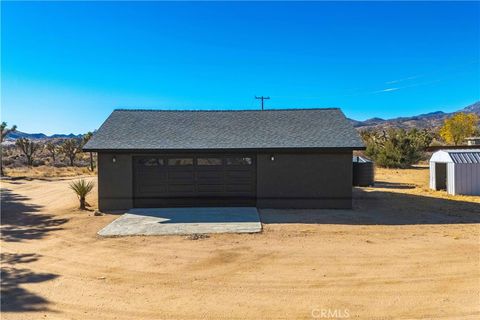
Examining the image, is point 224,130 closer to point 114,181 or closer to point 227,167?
point 227,167

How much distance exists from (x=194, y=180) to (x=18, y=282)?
7989 millimetres

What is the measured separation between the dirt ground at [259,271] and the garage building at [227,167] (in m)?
1.70

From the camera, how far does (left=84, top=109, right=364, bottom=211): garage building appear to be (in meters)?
13.4

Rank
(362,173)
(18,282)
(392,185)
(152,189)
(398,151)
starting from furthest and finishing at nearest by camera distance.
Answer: (398,151), (392,185), (362,173), (152,189), (18,282)

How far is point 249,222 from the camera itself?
11.2 m

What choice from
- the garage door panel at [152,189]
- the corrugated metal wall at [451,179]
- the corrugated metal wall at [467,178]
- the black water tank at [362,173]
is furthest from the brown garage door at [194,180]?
the corrugated metal wall at [467,178]

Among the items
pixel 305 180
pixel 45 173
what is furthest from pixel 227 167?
pixel 45 173

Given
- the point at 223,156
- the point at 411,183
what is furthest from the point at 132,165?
the point at 411,183

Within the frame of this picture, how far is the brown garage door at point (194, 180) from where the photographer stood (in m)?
13.9

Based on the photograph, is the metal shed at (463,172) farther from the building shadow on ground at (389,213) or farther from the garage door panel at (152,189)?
the garage door panel at (152,189)

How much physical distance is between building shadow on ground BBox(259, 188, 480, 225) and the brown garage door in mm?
1446

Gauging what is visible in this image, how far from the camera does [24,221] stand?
12.2 m

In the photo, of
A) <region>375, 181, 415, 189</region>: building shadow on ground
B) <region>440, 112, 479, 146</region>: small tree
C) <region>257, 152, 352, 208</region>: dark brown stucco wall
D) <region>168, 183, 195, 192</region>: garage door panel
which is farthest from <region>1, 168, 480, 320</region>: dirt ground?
<region>440, 112, 479, 146</region>: small tree

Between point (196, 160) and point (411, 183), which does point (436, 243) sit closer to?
point (196, 160)
